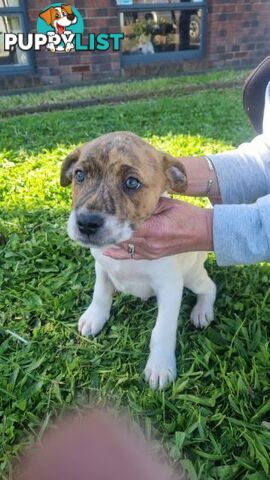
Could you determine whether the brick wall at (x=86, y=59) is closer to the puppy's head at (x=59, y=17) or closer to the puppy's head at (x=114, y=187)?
the puppy's head at (x=59, y=17)

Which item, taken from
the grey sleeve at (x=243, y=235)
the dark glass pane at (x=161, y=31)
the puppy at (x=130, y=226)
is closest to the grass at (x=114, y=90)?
the dark glass pane at (x=161, y=31)

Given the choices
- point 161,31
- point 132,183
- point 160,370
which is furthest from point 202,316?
point 161,31

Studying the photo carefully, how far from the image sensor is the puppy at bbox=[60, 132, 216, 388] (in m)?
2.07

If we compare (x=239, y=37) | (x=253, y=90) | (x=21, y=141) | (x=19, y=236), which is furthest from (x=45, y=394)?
(x=239, y=37)

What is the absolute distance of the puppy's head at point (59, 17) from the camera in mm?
7441

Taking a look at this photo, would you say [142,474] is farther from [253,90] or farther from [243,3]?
[243,3]

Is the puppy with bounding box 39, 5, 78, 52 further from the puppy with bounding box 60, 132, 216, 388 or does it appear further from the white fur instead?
the white fur

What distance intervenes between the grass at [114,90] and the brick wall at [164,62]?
0.34m

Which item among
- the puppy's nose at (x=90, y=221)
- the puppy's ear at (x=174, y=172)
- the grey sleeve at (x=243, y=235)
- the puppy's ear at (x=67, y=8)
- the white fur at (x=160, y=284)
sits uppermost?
the puppy's ear at (x=67, y=8)

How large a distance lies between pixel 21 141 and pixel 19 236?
228 centimetres

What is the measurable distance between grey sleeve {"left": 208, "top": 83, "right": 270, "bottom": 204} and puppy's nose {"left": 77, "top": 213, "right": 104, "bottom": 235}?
1.34 m

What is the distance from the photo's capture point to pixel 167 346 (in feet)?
8.08

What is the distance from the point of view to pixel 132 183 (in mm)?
2174

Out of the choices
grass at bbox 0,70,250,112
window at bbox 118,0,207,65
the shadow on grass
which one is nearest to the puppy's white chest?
the shadow on grass
